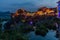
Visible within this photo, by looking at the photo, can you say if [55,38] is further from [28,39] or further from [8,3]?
[8,3]

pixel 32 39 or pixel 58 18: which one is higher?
pixel 58 18

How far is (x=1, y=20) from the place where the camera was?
2512 millimetres

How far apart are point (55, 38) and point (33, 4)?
0.52 metres

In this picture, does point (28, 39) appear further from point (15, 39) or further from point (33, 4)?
point (33, 4)

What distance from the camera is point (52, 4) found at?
99.7 inches

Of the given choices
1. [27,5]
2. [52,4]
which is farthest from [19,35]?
[52,4]

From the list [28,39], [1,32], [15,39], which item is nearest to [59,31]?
[28,39]

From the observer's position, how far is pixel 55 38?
8.23 ft

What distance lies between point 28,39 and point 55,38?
1.13ft

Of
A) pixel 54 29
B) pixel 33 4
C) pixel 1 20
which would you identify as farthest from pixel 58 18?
pixel 1 20

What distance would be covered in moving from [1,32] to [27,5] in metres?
0.48

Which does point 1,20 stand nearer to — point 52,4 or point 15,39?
point 15,39

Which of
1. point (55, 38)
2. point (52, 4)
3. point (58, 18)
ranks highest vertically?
point (52, 4)

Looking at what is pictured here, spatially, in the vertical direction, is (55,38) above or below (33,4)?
below
